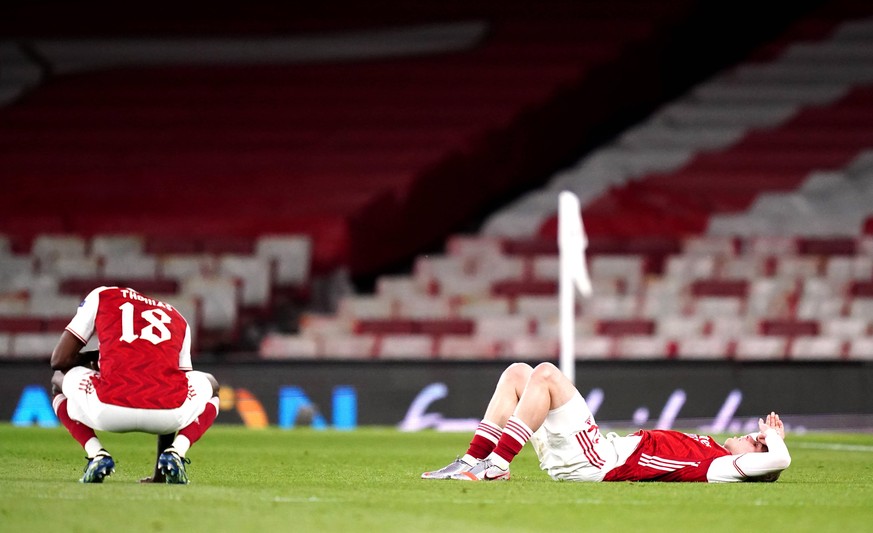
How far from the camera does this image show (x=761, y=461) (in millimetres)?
6828

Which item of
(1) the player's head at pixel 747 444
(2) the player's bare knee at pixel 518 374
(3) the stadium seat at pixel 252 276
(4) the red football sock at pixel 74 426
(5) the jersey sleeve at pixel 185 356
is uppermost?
(5) the jersey sleeve at pixel 185 356

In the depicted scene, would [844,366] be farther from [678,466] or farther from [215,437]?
[678,466]

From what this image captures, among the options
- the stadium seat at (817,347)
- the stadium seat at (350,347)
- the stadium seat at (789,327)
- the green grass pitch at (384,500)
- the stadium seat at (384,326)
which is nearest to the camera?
the green grass pitch at (384,500)

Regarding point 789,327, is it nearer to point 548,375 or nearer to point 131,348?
point 548,375

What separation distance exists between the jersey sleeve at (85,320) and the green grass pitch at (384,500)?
0.66 meters

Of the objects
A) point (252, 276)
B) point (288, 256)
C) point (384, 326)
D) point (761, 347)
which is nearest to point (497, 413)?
point (761, 347)

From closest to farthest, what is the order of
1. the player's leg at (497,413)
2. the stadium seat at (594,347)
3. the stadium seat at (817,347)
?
the player's leg at (497,413)
the stadium seat at (817,347)
the stadium seat at (594,347)

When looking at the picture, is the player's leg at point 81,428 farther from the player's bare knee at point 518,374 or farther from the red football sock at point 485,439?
the player's bare knee at point 518,374

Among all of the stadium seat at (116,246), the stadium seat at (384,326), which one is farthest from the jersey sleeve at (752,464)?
the stadium seat at (116,246)

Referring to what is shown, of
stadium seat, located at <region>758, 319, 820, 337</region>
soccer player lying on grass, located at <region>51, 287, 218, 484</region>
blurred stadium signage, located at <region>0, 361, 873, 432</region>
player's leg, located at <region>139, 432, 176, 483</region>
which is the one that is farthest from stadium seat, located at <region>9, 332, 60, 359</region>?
soccer player lying on grass, located at <region>51, 287, 218, 484</region>

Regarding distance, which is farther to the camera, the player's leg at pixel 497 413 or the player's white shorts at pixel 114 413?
the player's leg at pixel 497 413

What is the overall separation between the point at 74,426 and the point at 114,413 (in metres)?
0.26

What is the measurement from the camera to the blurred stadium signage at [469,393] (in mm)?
14273

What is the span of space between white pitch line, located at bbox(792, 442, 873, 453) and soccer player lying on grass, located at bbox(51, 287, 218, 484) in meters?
6.10
